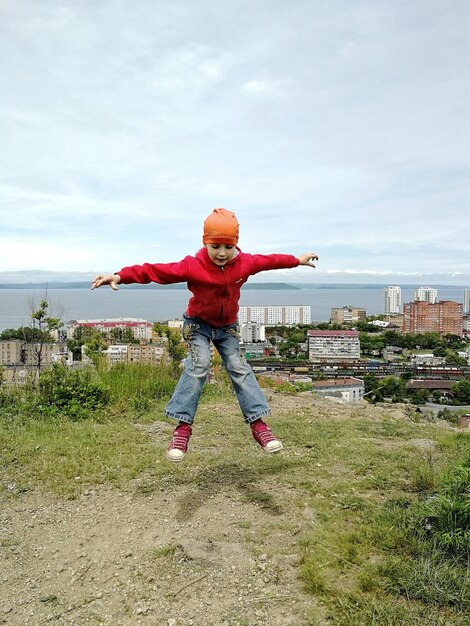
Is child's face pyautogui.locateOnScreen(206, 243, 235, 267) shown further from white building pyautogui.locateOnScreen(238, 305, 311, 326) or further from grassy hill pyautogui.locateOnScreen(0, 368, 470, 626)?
white building pyautogui.locateOnScreen(238, 305, 311, 326)

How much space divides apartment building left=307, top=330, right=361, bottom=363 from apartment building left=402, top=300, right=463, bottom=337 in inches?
713

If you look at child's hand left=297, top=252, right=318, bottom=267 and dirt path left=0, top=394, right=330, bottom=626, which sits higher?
child's hand left=297, top=252, right=318, bottom=267

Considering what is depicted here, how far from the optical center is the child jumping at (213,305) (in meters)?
3.02

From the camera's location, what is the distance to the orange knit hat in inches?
118

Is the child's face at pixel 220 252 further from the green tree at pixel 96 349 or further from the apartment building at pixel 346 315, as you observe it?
the apartment building at pixel 346 315

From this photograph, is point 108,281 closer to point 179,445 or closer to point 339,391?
point 179,445

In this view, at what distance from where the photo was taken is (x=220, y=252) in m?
3.05

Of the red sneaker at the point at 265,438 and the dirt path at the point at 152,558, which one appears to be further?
the red sneaker at the point at 265,438

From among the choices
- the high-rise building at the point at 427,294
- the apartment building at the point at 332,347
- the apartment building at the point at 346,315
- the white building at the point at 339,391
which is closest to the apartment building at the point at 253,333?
the apartment building at the point at 332,347

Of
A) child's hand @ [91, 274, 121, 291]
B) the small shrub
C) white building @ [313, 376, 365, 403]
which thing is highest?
child's hand @ [91, 274, 121, 291]

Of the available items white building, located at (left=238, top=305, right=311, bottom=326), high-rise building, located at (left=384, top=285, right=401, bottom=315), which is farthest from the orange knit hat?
high-rise building, located at (left=384, top=285, right=401, bottom=315)

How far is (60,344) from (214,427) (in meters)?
3.41

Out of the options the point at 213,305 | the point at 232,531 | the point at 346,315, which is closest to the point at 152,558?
the point at 232,531

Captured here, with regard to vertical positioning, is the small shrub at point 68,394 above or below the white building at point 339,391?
above
